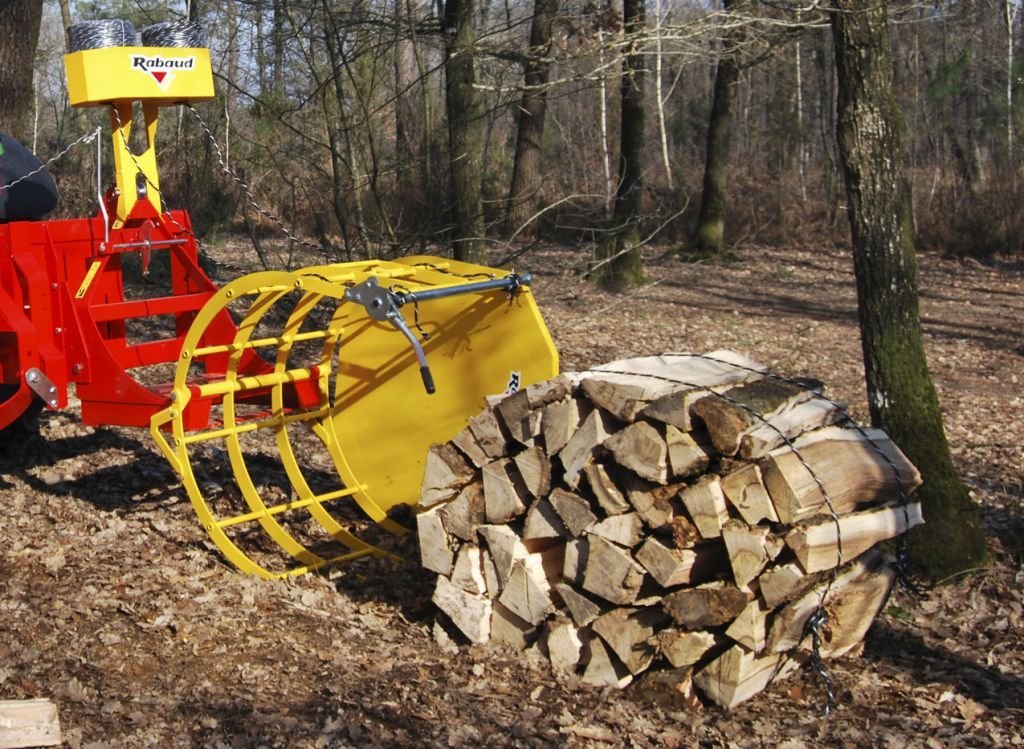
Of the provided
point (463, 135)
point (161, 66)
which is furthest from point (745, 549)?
point (463, 135)

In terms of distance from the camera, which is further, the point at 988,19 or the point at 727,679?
the point at 988,19

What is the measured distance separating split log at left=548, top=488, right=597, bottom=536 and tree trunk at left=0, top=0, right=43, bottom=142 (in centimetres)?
653

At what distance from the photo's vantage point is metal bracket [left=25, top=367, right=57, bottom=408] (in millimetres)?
5703

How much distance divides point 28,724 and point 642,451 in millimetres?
2308

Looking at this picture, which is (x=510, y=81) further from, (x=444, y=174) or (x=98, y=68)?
(x=98, y=68)

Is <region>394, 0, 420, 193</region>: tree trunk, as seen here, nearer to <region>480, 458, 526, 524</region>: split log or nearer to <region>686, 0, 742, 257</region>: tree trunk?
<region>480, 458, 526, 524</region>: split log

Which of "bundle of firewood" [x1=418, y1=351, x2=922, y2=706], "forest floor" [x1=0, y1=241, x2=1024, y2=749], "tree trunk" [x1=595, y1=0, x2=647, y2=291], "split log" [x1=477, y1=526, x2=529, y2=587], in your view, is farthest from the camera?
"tree trunk" [x1=595, y1=0, x2=647, y2=291]

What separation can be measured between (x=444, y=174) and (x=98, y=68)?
401 centimetres

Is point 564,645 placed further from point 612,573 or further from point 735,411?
point 735,411

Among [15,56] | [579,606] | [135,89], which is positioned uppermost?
[15,56]

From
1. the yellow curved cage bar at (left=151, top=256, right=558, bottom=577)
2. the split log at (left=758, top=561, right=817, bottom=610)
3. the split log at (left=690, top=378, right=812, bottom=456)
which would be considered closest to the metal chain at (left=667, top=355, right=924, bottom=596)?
the split log at (left=690, top=378, right=812, bottom=456)

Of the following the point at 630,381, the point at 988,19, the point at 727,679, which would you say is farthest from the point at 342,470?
the point at 988,19

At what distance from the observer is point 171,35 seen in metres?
→ 6.07

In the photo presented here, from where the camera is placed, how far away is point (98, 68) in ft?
19.2
